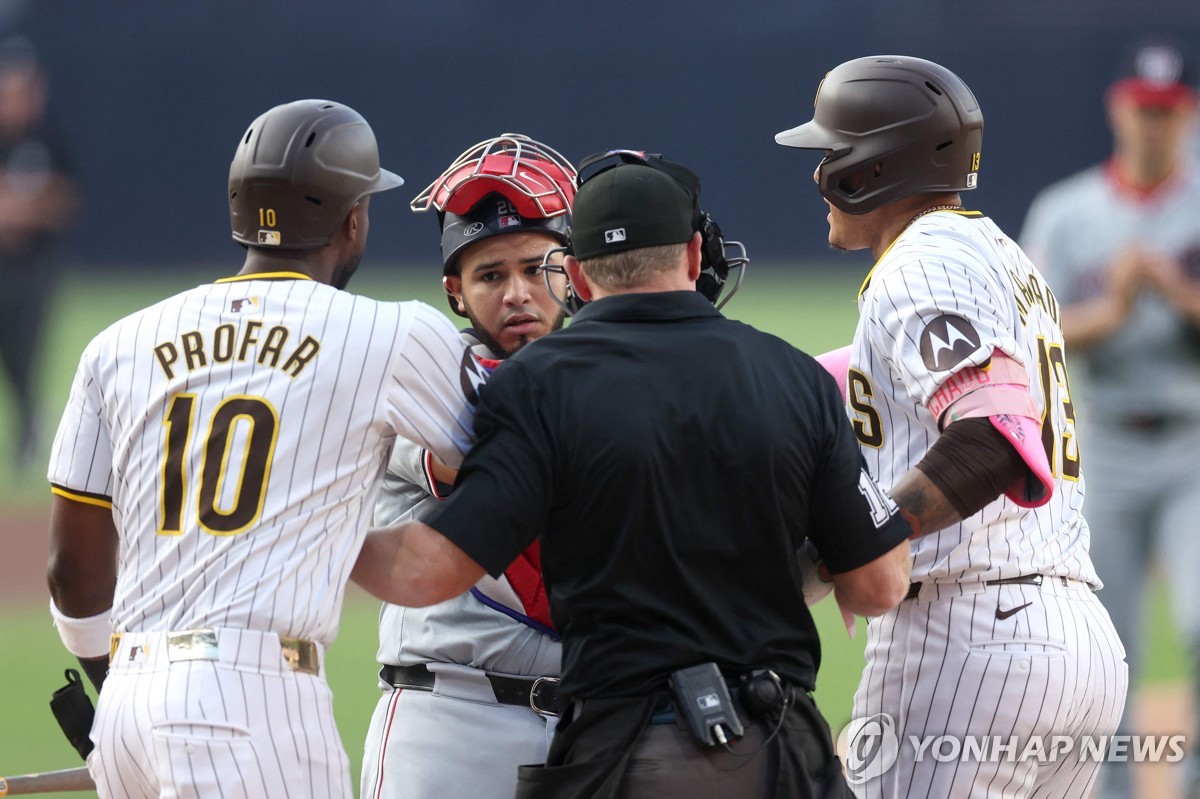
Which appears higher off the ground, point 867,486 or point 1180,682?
point 867,486

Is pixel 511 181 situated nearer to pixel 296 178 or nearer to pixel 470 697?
pixel 296 178

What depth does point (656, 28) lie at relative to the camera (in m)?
23.0

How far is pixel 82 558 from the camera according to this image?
3070 millimetres

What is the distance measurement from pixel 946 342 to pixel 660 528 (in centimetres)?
80

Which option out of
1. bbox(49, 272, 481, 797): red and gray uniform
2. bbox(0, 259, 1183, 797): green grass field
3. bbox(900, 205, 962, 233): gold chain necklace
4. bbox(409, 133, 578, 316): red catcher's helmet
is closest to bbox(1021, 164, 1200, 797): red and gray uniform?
bbox(0, 259, 1183, 797): green grass field

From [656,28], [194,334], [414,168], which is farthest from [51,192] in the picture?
[194,334]

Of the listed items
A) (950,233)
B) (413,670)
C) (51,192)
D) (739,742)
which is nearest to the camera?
(739,742)

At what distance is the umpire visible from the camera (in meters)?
2.70

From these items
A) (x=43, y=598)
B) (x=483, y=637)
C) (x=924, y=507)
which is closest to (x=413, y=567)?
(x=483, y=637)

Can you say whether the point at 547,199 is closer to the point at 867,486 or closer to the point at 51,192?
the point at 867,486

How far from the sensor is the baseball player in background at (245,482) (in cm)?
273

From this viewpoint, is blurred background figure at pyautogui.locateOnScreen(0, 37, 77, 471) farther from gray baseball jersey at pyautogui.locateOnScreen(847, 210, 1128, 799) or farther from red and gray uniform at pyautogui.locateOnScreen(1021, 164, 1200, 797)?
gray baseball jersey at pyautogui.locateOnScreen(847, 210, 1128, 799)

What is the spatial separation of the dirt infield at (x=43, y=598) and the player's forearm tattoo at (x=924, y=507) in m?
3.42

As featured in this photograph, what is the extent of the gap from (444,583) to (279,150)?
3.12 feet
